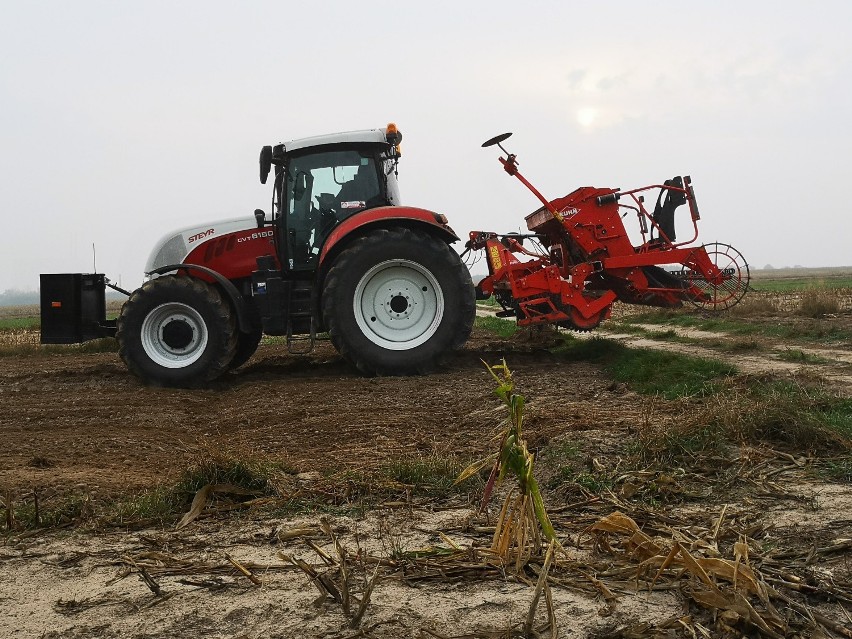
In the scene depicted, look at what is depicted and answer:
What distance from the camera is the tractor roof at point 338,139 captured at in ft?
29.2

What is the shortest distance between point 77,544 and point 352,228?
5467 mm

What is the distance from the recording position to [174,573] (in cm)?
301

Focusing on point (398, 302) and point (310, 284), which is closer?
point (398, 302)

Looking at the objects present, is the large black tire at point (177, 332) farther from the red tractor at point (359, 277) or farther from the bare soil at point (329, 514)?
the bare soil at point (329, 514)

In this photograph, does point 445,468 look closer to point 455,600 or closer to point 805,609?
point 455,600

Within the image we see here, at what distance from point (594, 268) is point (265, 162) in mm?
3889

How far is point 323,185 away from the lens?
29.8 feet

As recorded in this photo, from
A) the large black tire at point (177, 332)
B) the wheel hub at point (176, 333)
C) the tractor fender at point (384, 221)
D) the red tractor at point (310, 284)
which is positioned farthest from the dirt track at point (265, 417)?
the tractor fender at point (384, 221)

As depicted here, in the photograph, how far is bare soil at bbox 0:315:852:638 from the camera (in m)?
2.58

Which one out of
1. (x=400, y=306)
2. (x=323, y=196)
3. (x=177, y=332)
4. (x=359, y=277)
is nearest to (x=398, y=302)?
(x=400, y=306)

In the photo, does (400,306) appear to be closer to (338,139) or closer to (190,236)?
(338,139)

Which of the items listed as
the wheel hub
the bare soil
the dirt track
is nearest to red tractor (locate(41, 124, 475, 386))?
the wheel hub

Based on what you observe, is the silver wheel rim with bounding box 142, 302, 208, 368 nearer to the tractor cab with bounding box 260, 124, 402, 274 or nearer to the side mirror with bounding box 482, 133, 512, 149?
the tractor cab with bounding box 260, 124, 402, 274

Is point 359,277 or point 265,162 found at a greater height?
point 265,162
